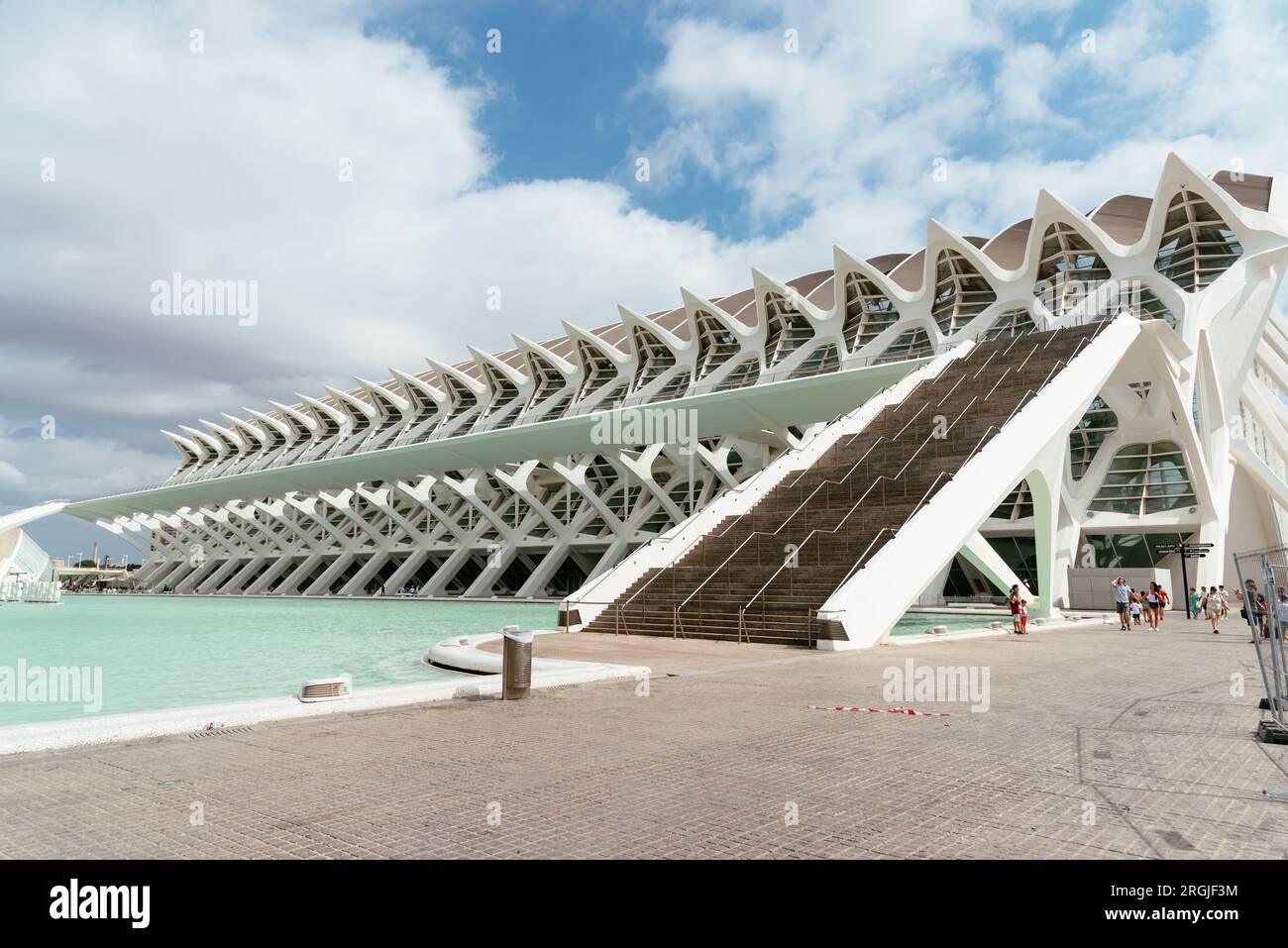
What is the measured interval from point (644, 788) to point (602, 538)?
34280 millimetres

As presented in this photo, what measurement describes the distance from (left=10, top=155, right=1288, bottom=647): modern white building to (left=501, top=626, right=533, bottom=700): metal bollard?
5.84 m

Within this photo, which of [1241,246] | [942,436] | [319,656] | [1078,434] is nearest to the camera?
[319,656]

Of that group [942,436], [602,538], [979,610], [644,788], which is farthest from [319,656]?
[602,538]

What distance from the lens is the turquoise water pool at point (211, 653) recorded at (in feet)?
27.8

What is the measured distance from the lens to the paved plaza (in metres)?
3.34

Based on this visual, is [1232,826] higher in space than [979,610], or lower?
higher

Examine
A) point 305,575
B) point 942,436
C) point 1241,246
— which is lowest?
point 305,575

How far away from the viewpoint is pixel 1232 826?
3.50 m

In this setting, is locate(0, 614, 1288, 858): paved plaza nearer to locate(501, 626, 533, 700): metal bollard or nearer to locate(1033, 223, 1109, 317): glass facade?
locate(501, 626, 533, 700): metal bollard

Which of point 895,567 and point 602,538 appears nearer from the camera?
point 895,567

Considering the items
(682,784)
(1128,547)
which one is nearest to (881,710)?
(682,784)

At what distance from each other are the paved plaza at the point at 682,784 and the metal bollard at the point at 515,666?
22cm

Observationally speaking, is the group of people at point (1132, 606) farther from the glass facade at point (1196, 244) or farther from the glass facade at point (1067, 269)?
the glass facade at point (1067, 269)
